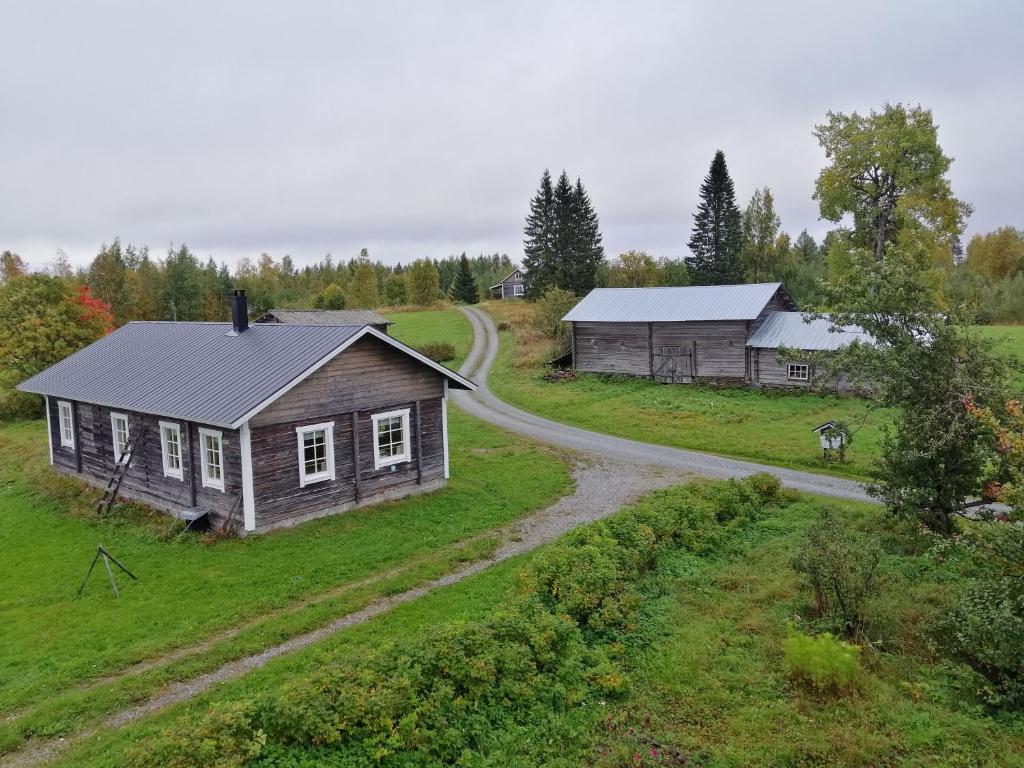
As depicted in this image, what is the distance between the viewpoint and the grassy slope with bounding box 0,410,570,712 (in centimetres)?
1241

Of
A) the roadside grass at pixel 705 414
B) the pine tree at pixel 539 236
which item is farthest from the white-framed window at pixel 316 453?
the pine tree at pixel 539 236

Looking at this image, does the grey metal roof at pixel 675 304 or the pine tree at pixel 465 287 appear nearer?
the grey metal roof at pixel 675 304

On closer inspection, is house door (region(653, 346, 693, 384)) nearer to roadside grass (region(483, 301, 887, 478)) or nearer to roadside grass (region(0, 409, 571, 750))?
roadside grass (region(483, 301, 887, 478))

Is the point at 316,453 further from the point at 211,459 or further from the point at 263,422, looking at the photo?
the point at 211,459

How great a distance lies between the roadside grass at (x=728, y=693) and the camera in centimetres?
866

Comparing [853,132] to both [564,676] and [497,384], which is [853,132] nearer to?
[497,384]

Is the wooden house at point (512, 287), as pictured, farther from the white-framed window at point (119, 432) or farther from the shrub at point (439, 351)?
the white-framed window at point (119, 432)

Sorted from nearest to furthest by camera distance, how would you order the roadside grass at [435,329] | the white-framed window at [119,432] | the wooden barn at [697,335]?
the white-framed window at [119,432], the wooden barn at [697,335], the roadside grass at [435,329]

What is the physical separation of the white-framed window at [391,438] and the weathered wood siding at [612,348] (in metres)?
25.3

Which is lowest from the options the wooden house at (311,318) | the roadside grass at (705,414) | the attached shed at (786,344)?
A: the roadside grass at (705,414)

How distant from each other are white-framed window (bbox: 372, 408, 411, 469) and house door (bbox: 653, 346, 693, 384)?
24.9 meters

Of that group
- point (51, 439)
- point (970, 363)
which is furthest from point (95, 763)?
point (51, 439)

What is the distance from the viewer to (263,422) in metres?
18.0

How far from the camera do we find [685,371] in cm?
4219
